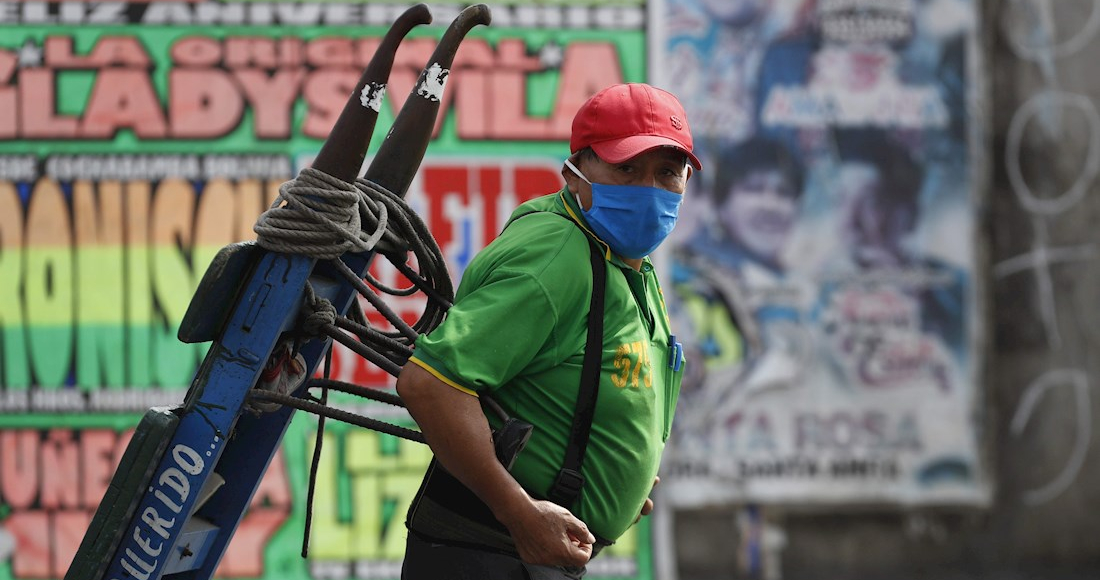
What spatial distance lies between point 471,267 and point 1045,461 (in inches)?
185

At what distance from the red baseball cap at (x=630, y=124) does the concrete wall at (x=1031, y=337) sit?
395cm

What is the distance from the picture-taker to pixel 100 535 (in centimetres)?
→ 255

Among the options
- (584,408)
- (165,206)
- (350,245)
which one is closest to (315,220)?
(350,245)

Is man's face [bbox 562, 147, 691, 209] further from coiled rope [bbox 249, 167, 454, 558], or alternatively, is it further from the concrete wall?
the concrete wall

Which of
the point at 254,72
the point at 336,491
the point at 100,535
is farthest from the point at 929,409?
the point at 100,535

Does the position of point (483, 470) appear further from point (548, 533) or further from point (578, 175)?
point (578, 175)

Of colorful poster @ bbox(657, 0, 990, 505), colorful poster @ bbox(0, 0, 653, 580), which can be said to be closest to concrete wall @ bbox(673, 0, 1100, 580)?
colorful poster @ bbox(657, 0, 990, 505)

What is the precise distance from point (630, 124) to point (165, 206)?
3.88 metres

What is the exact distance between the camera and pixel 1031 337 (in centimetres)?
632

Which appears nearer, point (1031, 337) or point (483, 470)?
point (483, 470)

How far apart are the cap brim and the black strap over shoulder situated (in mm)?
274

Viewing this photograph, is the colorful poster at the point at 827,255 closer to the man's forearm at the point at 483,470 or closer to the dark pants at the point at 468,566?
the dark pants at the point at 468,566

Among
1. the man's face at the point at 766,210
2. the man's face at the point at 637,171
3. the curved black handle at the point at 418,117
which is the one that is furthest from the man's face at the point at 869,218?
the curved black handle at the point at 418,117

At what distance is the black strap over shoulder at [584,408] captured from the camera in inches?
99.8
